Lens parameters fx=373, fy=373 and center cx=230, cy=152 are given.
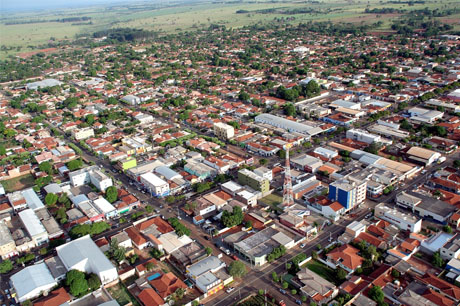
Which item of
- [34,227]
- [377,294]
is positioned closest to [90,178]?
[34,227]

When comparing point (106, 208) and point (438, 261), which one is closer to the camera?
point (438, 261)

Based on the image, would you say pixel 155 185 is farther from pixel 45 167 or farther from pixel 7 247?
pixel 45 167

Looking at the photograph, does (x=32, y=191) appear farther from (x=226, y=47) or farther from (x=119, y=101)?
(x=226, y=47)

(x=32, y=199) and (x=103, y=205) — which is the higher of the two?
(x=32, y=199)

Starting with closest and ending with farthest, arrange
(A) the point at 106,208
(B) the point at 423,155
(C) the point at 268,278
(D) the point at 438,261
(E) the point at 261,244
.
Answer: (D) the point at 438,261 → (C) the point at 268,278 → (E) the point at 261,244 → (A) the point at 106,208 → (B) the point at 423,155

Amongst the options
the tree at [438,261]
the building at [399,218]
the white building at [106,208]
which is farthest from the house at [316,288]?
the white building at [106,208]

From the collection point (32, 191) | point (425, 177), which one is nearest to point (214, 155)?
point (32, 191)

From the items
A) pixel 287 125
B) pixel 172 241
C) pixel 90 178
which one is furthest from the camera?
pixel 287 125
